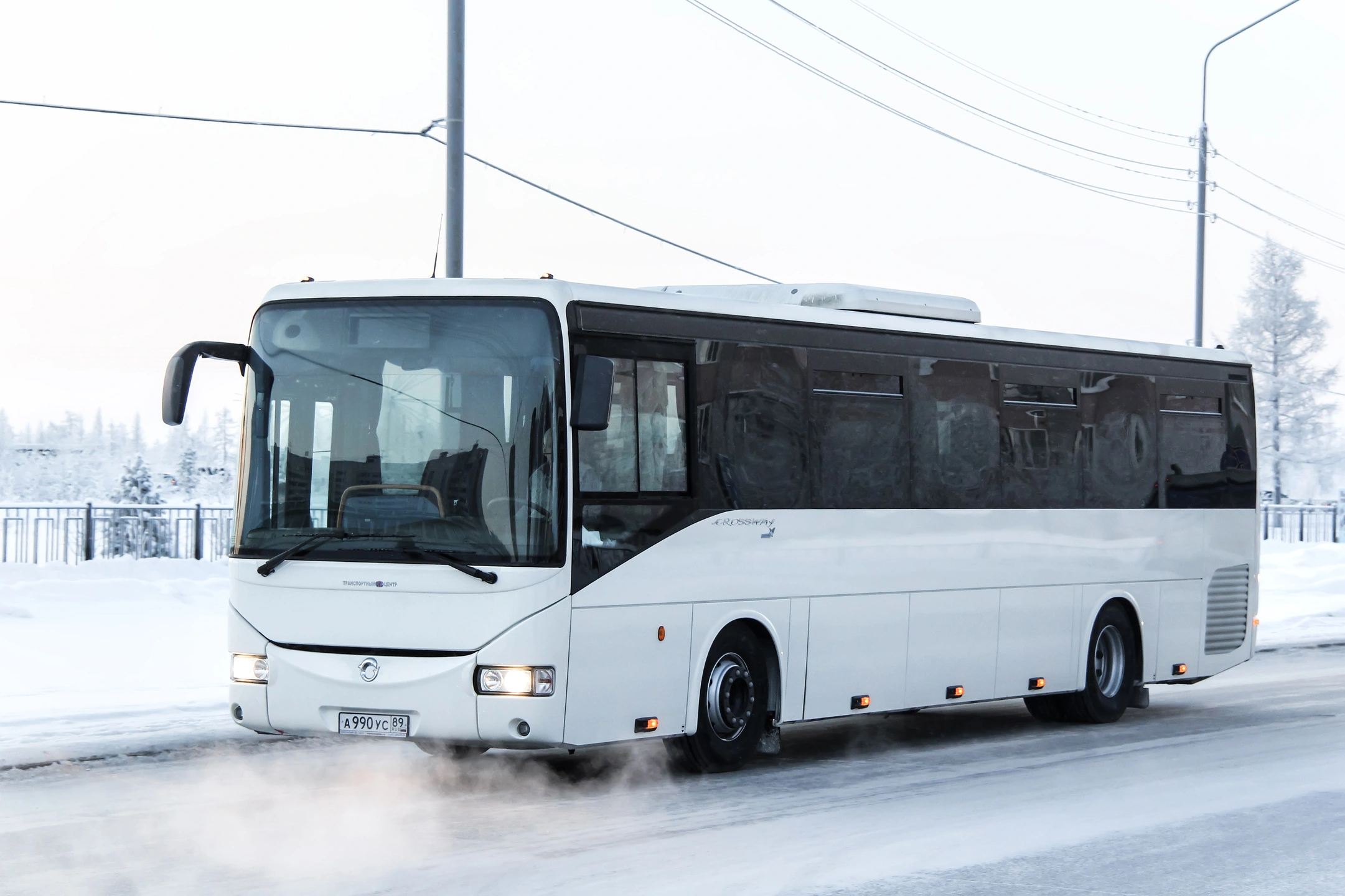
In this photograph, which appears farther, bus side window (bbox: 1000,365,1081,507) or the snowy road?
bus side window (bbox: 1000,365,1081,507)

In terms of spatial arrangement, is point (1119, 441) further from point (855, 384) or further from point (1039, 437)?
point (855, 384)

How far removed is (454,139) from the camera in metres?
16.9

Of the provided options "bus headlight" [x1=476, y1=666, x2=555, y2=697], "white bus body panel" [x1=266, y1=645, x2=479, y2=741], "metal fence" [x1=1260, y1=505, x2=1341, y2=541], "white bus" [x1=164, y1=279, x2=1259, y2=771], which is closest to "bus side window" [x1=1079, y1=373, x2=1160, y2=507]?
"white bus" [x1=164, y1=279, x2=1259, y2=771]

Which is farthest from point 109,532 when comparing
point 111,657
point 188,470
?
point 188,470

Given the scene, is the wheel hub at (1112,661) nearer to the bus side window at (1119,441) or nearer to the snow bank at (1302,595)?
the bus side window at (1119,441)

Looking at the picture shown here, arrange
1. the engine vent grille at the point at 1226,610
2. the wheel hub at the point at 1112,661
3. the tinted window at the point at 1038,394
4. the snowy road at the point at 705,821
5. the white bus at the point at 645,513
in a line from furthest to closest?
1. the engine vent grille at the point at 1226,610
2. the wheel hub at the point at 1112,661
3. the tinted window at the point at 1038,394
4. the white bus at the point at 645,513
5. the snowy road at the point at 705,821

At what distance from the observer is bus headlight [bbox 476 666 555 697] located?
9.96 meters

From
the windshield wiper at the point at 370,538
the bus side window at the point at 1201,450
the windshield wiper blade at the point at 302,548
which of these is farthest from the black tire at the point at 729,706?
the bus side window at the point at 1201,450

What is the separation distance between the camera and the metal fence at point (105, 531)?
26594mm

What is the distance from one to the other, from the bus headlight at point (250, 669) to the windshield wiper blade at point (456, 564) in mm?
1205

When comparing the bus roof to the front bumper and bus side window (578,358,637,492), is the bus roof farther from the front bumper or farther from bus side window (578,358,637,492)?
the front bumper

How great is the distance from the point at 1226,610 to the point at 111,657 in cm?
1111

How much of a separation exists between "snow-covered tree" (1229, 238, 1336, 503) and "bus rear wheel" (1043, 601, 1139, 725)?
186 ft

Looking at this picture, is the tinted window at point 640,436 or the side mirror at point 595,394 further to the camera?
the tinted window at point 640,436
